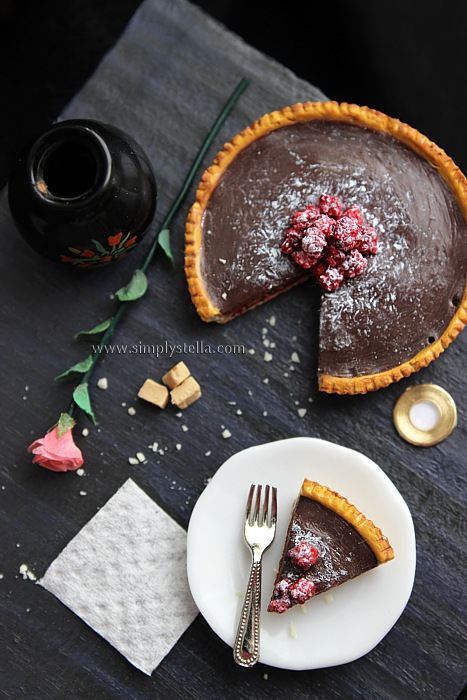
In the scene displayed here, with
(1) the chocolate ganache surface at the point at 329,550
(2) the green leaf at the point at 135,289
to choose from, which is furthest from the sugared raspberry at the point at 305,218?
(1) the chocolate ganache surface at the point at 329,550

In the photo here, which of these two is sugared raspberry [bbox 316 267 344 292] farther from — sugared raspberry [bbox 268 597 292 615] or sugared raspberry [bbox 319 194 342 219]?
sugared raspberry [bbox 268 597 292 615]

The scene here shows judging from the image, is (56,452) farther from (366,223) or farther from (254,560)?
(366,223)

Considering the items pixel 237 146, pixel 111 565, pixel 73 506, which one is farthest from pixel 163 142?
pixel 111 565

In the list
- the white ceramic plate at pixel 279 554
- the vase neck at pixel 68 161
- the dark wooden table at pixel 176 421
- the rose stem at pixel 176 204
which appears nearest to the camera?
the vase neck at pixel 68 161

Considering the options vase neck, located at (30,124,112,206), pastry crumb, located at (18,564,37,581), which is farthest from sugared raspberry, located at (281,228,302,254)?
pastry crumb, located at (18,564,37,581)

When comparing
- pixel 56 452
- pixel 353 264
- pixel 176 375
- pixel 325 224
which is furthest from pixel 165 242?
pixel 56 452

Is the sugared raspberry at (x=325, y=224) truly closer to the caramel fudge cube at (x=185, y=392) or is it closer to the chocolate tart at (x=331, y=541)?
the caramel fudge cube at (x=185, y=392)
